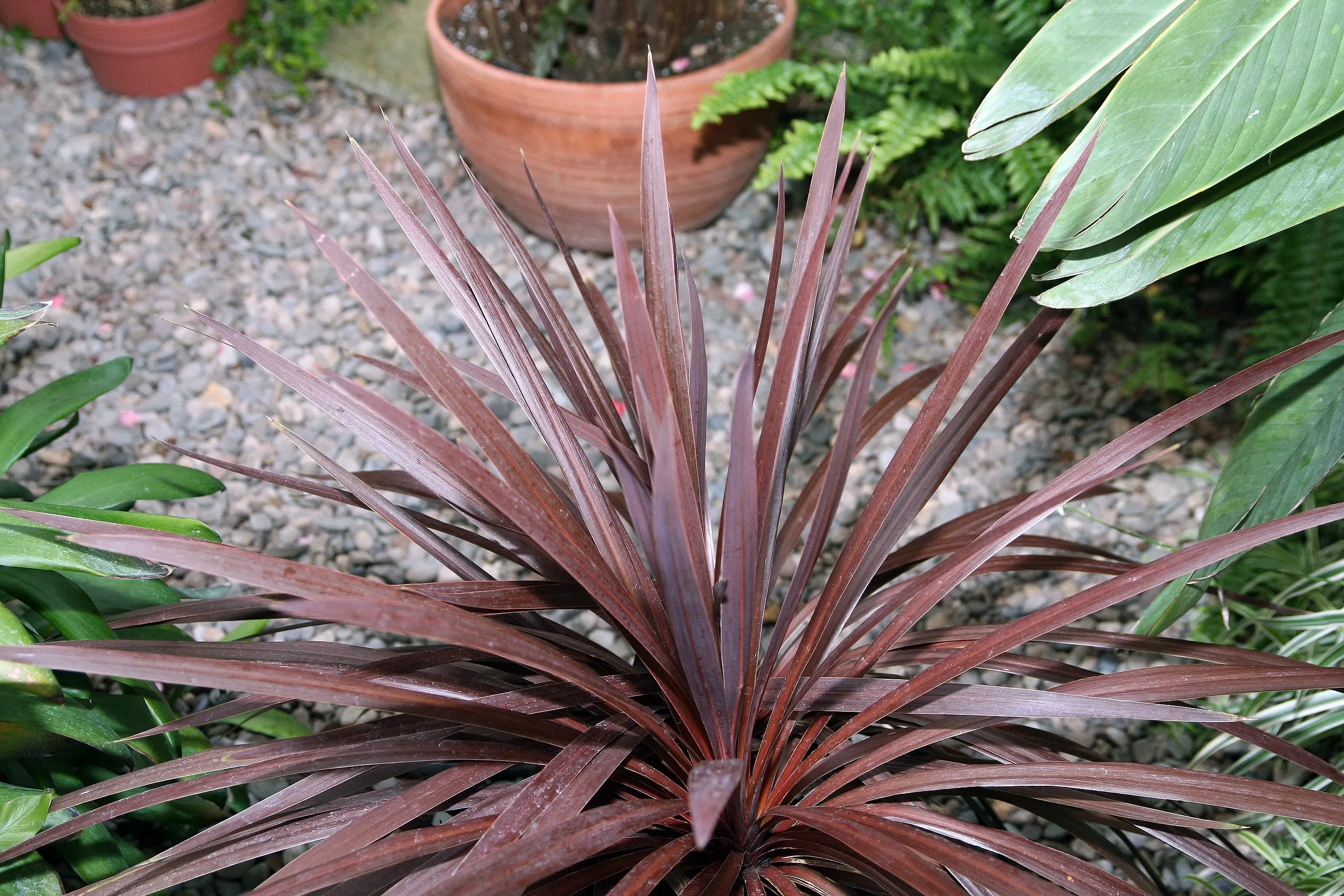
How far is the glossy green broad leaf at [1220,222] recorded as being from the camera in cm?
94

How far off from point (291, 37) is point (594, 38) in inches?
41.9

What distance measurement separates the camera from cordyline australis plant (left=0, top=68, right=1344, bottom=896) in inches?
27.1

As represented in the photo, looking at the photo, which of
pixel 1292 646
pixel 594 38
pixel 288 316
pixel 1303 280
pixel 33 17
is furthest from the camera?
pixel 33 17

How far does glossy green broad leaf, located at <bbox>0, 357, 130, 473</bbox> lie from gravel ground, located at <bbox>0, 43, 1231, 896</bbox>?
0.61 metres

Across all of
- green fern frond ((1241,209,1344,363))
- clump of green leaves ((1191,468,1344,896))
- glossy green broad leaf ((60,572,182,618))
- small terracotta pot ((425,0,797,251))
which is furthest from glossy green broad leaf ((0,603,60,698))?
green fern frond ((1241,209,1344,363))

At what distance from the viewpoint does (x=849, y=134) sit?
2076mm

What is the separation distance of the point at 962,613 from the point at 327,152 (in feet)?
7.01

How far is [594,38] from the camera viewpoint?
2.54 m

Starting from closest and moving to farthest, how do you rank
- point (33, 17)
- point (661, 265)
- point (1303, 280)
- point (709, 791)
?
point (709, 791)
point (661, 265)
point (1303, 280)
point (33, 17)

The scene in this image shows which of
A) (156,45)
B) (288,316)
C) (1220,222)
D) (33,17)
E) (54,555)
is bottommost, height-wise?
(288,316)

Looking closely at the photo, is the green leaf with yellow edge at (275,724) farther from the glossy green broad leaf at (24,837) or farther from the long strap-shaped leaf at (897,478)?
the long strap-shaped leaf at (897,478)

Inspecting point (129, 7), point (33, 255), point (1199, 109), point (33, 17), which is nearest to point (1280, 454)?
point (1199, 109)

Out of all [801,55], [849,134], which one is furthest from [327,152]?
[849,134]

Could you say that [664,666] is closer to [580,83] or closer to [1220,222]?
[1220,222]
